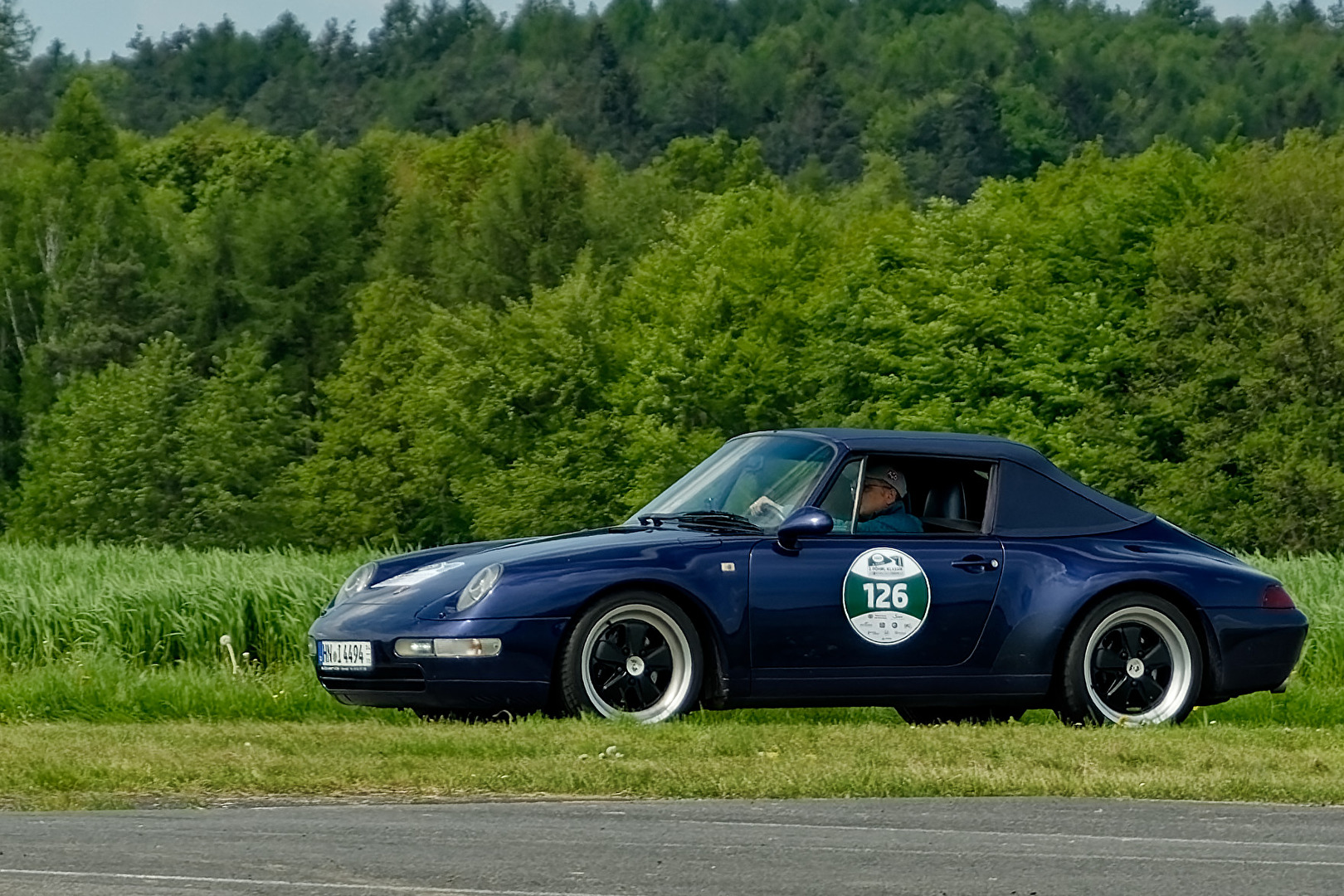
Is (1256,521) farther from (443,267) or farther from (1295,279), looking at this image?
(443,267)

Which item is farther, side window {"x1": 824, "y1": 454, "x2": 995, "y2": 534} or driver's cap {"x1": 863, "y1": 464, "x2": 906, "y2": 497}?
driver's cap {"x1": 863, "y1": 464, "x2": 906, "y2": 497}

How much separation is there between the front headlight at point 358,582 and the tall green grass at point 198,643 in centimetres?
67

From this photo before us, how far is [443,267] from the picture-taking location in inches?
3656

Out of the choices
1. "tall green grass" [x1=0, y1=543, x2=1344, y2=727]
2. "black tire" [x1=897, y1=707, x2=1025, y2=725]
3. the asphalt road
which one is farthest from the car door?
the asphalt road

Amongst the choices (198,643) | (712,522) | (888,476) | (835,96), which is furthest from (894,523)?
(835,96)

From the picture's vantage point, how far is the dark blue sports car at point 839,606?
10859mm

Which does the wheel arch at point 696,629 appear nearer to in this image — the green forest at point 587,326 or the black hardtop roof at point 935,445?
the black hardtop roof at point 935,445

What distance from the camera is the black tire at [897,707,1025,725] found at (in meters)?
12.2

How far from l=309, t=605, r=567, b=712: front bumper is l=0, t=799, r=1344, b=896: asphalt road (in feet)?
7.70

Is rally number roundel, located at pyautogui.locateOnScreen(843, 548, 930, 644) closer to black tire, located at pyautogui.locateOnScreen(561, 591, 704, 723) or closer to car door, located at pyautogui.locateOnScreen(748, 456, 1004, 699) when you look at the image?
car door, located at pyautogui.locateOnScreen(748, 456, 1004, 699)

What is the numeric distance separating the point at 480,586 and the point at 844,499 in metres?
1.85

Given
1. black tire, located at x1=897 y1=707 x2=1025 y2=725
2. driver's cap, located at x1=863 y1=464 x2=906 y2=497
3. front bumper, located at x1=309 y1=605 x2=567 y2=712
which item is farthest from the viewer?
black tire, located at x1=897 y1=707 x2=1025 y2=725

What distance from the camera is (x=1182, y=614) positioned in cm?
1170

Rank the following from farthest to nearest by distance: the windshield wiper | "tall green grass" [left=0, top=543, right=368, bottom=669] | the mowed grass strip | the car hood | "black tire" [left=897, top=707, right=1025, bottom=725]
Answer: "tall green grass" [left=0, top=543, right=368, bottom=669] → "black tire" [left=897, top=707, right=1025, bottom=725] → the windshield wiper → the car hood → the mowed grass strip
